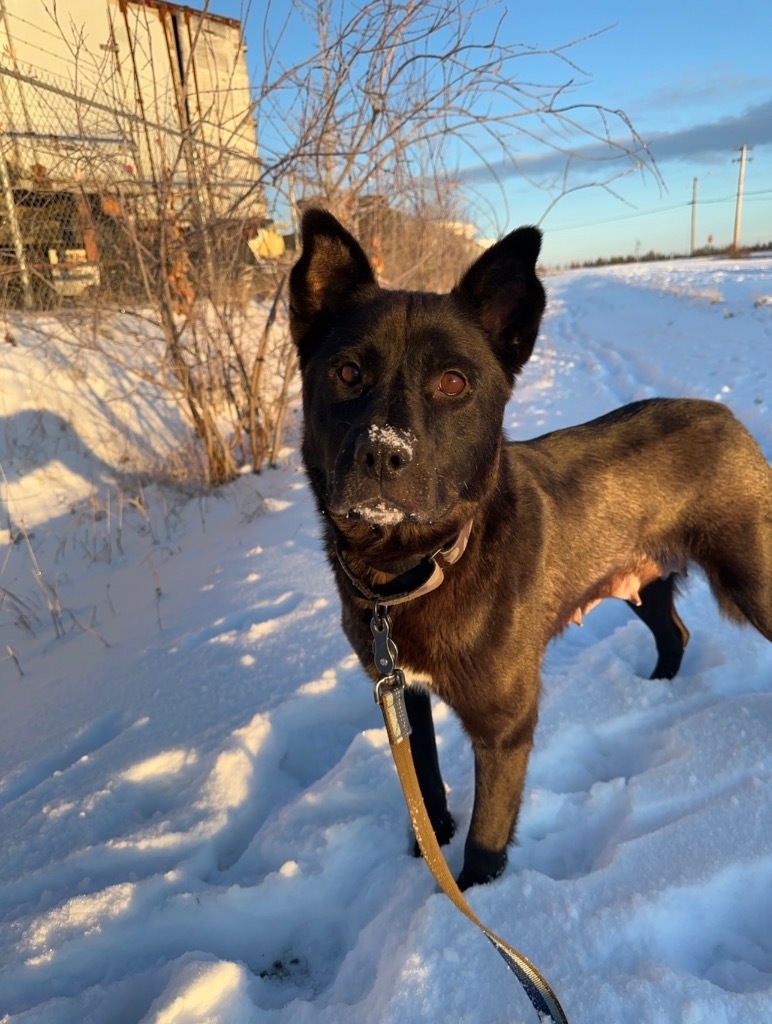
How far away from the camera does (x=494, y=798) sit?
6.00 ft

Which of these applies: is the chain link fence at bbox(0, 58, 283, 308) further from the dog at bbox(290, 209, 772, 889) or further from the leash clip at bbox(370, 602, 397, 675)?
the leash clip at bbox(370, 602, 397, 675)

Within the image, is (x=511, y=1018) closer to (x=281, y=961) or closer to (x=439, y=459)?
(x=281, y=961)

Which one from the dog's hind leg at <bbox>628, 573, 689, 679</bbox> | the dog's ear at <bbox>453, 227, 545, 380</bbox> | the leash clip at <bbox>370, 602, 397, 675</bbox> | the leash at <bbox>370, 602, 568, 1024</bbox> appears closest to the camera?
the leash at <bbox>370, 602, 568, 1024</bbox>

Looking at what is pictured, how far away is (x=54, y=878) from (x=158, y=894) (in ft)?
1.13

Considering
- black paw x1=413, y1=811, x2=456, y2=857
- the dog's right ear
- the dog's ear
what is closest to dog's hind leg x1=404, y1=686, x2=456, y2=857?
black paw x1=413, y1=811, x2=456, y2=857

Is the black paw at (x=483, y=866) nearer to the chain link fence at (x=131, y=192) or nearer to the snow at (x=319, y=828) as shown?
the snow at (x=319, y=828)

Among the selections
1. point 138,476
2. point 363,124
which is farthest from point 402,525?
point 138,476

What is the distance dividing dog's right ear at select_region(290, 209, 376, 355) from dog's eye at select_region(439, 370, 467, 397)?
1.69 ft

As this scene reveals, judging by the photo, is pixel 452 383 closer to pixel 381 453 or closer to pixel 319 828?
pixel 381 453

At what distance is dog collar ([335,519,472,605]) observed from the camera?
5.62 feet

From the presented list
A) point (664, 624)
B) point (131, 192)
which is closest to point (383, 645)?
point (664, 624)

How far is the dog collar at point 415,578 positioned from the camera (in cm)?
171

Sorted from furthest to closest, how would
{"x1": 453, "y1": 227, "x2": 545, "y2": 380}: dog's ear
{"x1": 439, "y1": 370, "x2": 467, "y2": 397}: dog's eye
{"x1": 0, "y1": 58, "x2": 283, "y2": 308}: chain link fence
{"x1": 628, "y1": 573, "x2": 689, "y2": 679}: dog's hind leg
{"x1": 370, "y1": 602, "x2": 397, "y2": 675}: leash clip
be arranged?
1. {"x1": 0, "y1": 58, "x2": 283, "y2": 308}: chain link fence
2. {"x1": 628, "y1": 573, "x2": 689, "y2": 679}: dog's hind leg
3. {"x1": 453, "y1": 227, "x2": 545, "y2": 380}: dog's ear
4. {"x1": 439, "y1": 370, "x2": 467, "y2": 397}: dog's eye
5. {"x1": 370, "y1": 602, "x2": 397, "y2": 675}: leash clip

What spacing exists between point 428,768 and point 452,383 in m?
1.28
